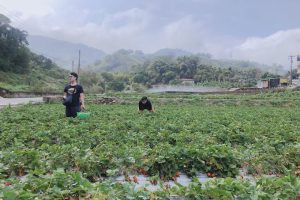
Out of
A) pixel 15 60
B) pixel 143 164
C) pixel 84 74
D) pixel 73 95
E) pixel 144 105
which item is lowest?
pixel 143 164

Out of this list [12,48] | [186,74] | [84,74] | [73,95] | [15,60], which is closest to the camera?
[73,95]

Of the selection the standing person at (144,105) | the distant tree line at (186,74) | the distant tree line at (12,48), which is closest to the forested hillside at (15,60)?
the distant tree line at (12,48)

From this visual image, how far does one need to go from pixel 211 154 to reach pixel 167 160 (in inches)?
28.2

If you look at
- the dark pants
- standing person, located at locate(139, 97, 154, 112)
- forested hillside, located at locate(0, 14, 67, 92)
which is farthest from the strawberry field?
forested hillside, located at locate(0, 14, 67, 92)

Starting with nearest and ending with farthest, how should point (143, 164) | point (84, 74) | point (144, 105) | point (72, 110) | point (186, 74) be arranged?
point (143, 164)
point (72, 110)
point (144, 105)
point (84, 74)
point (186, 74)

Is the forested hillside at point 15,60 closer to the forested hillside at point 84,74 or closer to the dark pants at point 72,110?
the forested hillside at point 84,74

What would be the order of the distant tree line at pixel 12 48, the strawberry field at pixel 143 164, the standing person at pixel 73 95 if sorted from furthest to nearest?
the distant tree line at pixel 12 48
the standing person at pixel 73 95
the strawberry field at pixel 143 164

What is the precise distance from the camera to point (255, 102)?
3784 cm

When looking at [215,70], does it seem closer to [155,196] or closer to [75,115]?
[75,115]

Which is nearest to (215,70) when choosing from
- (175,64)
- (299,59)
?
(175,64)

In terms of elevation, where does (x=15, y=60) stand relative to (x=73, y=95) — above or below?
above

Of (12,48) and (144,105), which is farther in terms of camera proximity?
(12,48)

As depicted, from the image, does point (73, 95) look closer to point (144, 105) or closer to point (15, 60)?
point (144, 105)

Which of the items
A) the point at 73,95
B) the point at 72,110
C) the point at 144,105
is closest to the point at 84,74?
the point at 144,105
